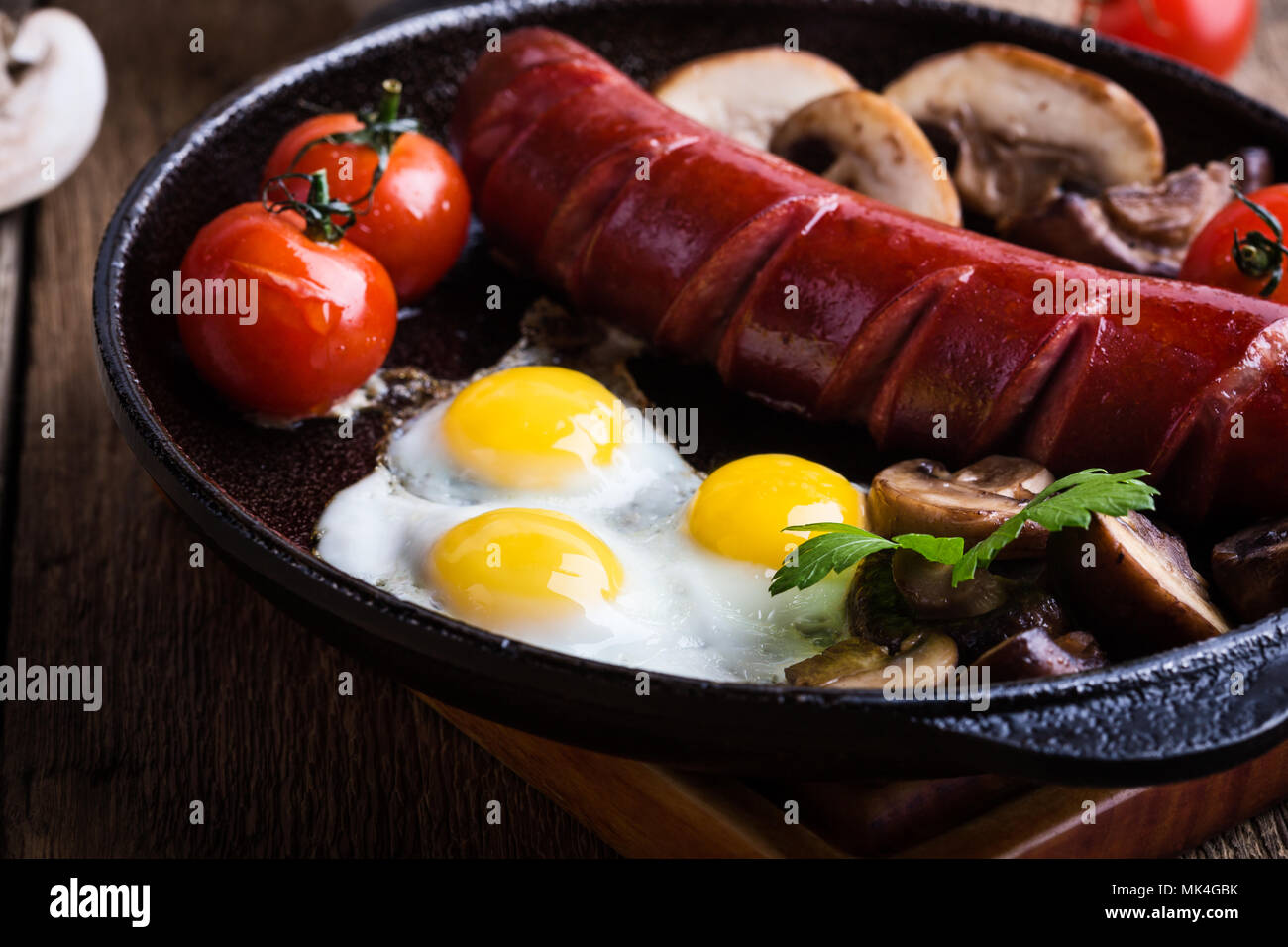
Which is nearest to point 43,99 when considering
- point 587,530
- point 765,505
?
point 587,530

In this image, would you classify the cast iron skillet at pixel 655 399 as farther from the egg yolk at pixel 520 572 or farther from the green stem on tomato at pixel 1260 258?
the green stem on tomato at pixel 1260 258

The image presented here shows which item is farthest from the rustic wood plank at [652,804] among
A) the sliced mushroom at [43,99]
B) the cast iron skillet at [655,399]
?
the sliced mushroom at [43,99]

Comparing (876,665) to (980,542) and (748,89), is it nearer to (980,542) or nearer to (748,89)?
(980,542)

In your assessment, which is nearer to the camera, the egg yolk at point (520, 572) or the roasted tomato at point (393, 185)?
the egg yolk at point (520, 572)

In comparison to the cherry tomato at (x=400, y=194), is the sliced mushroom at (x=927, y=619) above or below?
below

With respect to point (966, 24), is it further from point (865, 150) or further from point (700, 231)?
point (700, 231)

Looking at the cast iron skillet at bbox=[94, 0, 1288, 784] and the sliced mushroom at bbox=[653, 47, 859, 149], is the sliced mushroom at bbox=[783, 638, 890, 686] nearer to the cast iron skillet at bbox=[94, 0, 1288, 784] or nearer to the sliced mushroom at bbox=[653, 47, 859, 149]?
the cast iron skillet at bbox=[94, 0, 1288, 784]

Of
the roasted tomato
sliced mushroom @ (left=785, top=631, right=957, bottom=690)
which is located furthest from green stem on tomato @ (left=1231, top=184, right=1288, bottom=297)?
the roasted tomato
